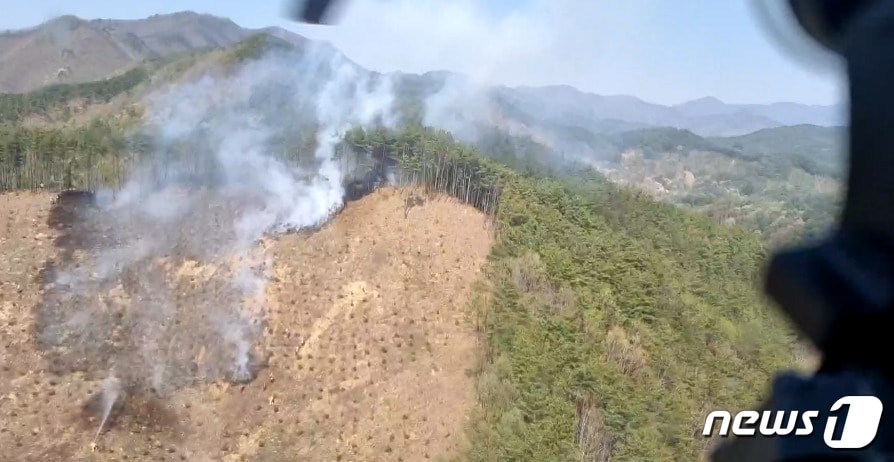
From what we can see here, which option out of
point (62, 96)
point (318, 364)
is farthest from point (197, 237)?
point (62, 96)

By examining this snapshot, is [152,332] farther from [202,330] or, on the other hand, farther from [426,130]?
[426,130]

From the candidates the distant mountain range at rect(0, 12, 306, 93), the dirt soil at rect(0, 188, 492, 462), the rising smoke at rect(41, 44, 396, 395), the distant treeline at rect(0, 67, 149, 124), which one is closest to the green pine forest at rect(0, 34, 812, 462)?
the dirt soil at rect(0, 188, 492, 462)

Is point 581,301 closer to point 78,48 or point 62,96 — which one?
point 62,96

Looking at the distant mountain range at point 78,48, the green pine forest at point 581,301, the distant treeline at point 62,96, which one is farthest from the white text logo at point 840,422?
the distant mountain range at point 78,48

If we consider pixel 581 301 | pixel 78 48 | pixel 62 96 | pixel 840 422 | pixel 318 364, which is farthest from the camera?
pixel 78 48

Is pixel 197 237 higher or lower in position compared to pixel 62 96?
higher

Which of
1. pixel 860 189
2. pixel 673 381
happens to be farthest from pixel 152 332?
pixel 860 189

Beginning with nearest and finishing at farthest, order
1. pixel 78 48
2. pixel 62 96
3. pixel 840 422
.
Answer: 1. pixel 840 422
2. pixel 62 96
3. pixel 78 48
